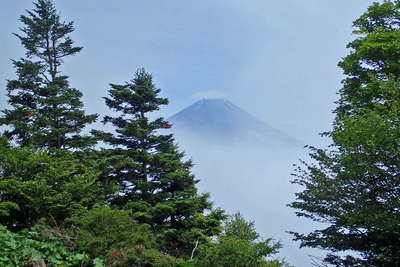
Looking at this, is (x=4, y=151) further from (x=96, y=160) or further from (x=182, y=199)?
(x=182, y=199)

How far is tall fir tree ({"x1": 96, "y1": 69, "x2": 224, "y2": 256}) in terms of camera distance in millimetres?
12258

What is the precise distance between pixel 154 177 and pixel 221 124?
82998 millimetres

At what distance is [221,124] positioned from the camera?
95.7m

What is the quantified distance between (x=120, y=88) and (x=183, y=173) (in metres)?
4.52

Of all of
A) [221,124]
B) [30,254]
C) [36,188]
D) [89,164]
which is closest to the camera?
[30,254]

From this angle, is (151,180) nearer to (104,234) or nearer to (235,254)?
(104,234)

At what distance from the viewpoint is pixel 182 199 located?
12.6 m

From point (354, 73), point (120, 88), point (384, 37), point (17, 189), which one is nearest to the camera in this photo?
point (17, 189)

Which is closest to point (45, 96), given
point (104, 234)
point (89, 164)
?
point (89, 164)

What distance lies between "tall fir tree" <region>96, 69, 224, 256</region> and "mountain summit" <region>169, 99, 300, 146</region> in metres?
78.1

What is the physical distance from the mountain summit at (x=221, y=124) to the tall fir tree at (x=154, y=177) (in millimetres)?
78119

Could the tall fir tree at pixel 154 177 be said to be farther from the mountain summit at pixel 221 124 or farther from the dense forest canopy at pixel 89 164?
the mountain summit at pixel 221 124

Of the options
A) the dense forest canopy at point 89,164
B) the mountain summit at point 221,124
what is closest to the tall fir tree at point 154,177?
the dense forest canopy at point 89,164

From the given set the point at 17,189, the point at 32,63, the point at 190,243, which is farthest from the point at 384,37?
the point at 32,63
